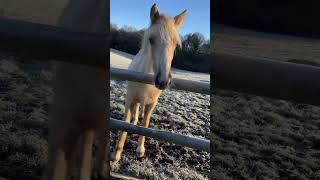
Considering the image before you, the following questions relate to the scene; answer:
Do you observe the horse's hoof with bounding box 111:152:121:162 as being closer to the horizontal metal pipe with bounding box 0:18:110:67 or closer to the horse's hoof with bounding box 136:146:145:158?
the horse's hoof with bounding box 136:146:145:158

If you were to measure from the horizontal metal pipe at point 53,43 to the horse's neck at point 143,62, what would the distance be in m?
0.09

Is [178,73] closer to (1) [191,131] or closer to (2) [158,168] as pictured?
(1) [191,131]

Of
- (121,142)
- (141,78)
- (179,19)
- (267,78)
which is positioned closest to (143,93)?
(141,78)

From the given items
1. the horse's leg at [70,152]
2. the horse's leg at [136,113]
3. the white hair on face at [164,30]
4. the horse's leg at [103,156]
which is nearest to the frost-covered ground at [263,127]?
the white hair on face at [164,30]

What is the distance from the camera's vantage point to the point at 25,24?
150 centimetres

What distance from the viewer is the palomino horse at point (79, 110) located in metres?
1.45

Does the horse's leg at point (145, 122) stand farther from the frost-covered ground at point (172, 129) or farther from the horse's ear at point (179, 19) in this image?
the horse's ear at point (179, 19)

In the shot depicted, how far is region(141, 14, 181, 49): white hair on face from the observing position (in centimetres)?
131

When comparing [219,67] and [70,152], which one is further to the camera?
[70,152]

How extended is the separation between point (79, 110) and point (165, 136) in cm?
31

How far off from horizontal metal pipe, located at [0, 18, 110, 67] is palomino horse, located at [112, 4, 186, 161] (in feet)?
0.37

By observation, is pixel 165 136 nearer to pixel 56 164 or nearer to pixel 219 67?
pixel 219 67

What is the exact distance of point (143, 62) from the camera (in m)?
1.38

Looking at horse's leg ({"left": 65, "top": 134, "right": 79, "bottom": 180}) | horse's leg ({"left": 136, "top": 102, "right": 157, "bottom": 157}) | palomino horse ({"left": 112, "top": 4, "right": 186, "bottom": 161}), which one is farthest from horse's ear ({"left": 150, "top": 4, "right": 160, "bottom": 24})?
horse's leg ({"left": 65, "top": 134, "right": 79, "bottom": 180})
